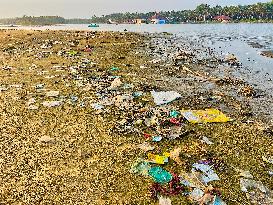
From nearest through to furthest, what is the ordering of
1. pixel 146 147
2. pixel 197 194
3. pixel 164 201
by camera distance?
pixel 164 201 < pixel 197 194 < pixel 146 147

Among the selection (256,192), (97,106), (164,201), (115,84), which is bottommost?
(256,192)

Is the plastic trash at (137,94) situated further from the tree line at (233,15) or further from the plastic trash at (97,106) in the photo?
the tree line at (233,15)

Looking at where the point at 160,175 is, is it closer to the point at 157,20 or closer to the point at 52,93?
the point at 52,93

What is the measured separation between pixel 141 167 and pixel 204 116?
2238mm

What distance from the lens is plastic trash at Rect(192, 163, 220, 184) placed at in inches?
159

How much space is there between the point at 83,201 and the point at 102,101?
3319 millimetres

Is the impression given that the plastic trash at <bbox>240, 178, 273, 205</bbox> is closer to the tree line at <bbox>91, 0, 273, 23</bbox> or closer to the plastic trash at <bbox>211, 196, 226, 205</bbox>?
the plastic trash at <bbox>211, 196, 226, 205</bbox>

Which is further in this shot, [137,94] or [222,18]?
[222,18]

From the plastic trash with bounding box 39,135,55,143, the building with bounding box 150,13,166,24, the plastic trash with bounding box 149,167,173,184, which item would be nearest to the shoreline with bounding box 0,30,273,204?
the plastic trash with bounding box 39,135,55,143

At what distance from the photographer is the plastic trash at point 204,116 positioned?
19.2ft

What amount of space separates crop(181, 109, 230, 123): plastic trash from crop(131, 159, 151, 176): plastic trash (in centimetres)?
175

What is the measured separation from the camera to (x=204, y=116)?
238 inches

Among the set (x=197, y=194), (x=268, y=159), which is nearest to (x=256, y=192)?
(x=197, y=194)

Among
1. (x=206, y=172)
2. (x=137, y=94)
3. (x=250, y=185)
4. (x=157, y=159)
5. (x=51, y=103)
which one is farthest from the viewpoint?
(x=137, y=94)
